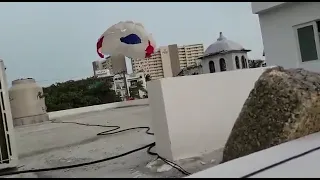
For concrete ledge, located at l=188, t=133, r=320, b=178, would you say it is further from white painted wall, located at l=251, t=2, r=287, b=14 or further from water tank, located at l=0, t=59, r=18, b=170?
white painted wall, located at l=251, t=2, r=287, b=14

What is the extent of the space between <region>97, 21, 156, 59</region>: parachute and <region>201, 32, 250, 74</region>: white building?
437 centimetres

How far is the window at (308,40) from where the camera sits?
7.21m

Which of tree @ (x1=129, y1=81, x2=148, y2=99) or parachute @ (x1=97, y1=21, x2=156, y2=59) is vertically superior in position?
parachute @ (x1=97, y1=21, x2=156, y2=59)

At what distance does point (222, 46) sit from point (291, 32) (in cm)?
696

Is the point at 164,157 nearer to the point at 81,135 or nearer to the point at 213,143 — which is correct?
the point at 213,143

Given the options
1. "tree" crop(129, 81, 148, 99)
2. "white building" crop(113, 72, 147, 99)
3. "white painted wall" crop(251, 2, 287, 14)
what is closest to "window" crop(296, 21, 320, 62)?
"white painted wall" crop(251, 2, 287, 14)

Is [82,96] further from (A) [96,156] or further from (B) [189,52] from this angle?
(A) [96,156]

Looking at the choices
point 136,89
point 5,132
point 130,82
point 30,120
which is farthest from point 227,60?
point 5,132

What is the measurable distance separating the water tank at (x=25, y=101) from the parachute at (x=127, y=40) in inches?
106

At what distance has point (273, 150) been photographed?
2.61 m

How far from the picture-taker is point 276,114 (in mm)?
3061

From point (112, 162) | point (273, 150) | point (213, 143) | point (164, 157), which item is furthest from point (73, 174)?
point (273, 150)

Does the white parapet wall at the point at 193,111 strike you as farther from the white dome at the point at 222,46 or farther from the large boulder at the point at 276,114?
the white dome at the point at 222,46

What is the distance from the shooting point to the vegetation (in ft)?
54.7
